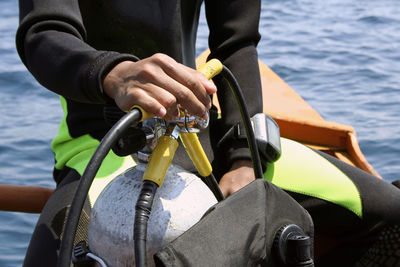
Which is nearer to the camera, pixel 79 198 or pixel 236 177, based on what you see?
pixel 79 198

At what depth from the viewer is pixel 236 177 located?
1.45 metres

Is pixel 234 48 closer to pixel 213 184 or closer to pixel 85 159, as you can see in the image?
pixel 85 159

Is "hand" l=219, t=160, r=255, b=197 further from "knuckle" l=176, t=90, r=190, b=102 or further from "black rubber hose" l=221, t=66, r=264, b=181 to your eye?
"knuckle" l=176, t=90, r=190, b=102

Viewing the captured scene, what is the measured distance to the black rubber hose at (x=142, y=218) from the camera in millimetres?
874

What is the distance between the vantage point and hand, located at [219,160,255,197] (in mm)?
1426

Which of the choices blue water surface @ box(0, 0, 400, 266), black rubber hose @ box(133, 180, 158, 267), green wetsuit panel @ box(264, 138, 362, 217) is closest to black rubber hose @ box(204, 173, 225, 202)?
black rubber hose @ box(133, 180, 158, 267)

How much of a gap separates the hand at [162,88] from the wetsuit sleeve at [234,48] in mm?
572

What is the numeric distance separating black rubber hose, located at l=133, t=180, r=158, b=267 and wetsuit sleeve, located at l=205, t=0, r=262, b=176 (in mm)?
646

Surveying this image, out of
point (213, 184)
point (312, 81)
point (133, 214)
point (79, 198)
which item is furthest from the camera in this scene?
point (312, 81)

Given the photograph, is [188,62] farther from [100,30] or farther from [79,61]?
[79,61]

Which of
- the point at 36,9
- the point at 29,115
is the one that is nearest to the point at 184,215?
the point at 36,9

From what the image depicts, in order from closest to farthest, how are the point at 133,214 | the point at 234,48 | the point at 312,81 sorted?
1. the point at 133,214
2. the point at 234,48
3. the point at 312,81

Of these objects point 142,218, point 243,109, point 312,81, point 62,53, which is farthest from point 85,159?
point 312,81

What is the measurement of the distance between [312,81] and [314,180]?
404cm
